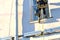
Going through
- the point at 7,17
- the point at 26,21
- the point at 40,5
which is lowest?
the point at 26,21

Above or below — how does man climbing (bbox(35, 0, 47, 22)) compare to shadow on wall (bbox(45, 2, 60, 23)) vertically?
above

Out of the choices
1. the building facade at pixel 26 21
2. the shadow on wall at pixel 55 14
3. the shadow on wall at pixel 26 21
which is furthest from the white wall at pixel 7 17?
the shadow on wall at pixel 55 14

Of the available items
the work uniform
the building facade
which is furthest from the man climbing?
the building facade

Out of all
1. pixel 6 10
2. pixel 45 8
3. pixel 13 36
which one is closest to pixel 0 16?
pixel 6 10

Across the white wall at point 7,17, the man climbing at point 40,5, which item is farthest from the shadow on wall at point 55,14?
the white wall at point 7,17

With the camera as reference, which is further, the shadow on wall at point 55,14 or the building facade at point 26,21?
the shadow on wall at point 55,14

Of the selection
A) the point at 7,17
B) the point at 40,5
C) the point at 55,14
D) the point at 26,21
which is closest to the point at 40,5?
the point at 40,5

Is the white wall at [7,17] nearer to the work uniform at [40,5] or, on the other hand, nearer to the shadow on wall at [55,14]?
the work uniform at [40,5]

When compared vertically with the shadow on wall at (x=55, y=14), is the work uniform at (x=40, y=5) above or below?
above

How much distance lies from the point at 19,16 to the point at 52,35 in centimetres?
105

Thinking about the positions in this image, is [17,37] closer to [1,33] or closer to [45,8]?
[1,33]

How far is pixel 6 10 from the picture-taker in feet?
20.2

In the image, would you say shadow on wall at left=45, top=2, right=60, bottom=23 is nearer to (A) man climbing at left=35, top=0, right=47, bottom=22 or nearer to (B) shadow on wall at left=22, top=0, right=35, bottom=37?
(A) man climbing at left=35, top=0, right=47, bottom=22

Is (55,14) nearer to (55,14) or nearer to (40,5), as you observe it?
(55,14)
